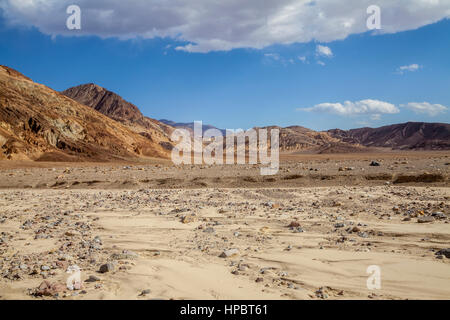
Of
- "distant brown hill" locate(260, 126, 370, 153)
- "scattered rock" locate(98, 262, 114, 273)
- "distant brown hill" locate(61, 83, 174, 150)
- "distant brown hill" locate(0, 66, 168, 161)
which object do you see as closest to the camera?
"scattered rock" locate(98, 262, 114, 273)

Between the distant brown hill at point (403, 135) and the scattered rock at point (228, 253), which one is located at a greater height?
the distant brown hill at point (403, 135)

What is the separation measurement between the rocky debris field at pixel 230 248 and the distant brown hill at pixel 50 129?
26.5 meters

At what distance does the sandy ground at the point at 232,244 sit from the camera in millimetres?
4426

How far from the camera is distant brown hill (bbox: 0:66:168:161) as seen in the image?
114 feet

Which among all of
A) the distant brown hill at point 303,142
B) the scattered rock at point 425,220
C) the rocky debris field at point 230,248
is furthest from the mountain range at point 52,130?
the distant brown hill at point 303,142

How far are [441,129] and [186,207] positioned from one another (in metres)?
115

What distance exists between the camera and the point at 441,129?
10244 centimetres

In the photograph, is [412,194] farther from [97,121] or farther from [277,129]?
[277,129]

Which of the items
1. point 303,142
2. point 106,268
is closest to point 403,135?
point 303,142

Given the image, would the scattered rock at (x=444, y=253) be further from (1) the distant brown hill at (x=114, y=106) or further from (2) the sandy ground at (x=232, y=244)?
(1) the distant brown hill at (x=114, y=106)

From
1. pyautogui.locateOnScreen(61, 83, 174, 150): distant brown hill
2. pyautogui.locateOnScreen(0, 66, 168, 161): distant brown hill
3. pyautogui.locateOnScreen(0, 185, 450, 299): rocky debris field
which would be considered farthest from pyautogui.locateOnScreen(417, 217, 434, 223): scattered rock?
pyautogui.locateOnScreen(61, 83, 174, 150): distant brown hill

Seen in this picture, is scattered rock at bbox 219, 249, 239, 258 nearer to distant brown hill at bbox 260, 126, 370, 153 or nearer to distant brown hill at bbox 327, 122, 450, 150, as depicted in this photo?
distant brown hill at bbox 260, 126, 370, 153

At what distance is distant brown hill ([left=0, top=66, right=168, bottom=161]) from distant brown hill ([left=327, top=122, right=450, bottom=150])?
7205 centimetres
